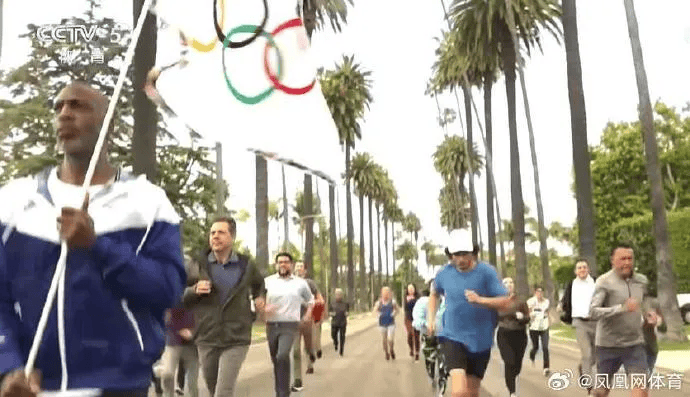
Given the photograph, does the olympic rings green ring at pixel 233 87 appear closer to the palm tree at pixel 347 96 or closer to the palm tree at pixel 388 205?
the palm tree at pixel 347 96

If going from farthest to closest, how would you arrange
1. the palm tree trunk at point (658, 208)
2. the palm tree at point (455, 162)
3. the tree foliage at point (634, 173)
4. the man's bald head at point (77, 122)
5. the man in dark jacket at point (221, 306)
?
the palm tree at point (455, 162) < the tree foliage at point (634, 173) < the palm tree trunk at point (658, 208) < the man in dark jacket at point (221, 306) < the man's bald head at point (77, 122)

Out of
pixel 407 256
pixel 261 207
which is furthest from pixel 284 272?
pixel 407 256

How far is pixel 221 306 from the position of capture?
8422mm

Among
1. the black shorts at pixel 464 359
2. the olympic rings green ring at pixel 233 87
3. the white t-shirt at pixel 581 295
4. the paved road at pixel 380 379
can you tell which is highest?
the olympic rings green ring at pixel 233 87

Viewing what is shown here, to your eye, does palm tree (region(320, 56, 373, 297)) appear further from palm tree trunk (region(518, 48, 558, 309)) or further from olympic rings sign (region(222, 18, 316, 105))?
olympic rings sign (region(222, 18, 316, 105))

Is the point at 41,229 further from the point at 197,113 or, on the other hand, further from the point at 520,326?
the point at 520,326

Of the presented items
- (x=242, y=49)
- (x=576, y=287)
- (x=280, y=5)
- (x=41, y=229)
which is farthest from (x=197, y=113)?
(x=576, y=287)

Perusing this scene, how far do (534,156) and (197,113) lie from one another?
4710cm

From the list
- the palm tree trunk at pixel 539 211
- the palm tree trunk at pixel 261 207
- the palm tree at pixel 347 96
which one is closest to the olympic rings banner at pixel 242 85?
the palm tree trunk at pixel 261 207

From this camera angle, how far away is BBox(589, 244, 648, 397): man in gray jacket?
9.78m

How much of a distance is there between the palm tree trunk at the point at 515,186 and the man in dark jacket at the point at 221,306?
124 ft

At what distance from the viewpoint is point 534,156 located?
1983 inches

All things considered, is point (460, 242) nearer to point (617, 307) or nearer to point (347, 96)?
point (617, 307)

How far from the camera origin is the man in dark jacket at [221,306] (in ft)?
27.2
